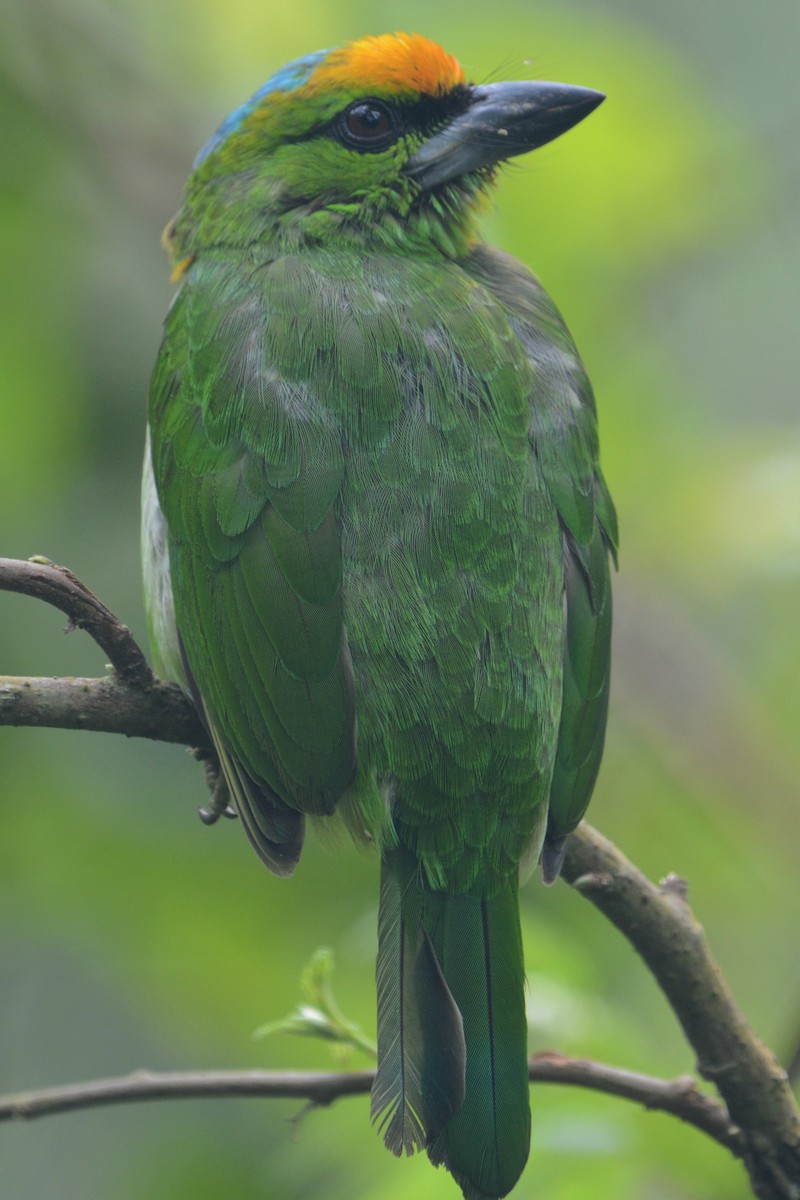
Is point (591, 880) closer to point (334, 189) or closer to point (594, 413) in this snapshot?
point (594, 413)

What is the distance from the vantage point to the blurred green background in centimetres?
323

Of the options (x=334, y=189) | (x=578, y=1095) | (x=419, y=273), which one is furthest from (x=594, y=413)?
(x=578, y=1095)

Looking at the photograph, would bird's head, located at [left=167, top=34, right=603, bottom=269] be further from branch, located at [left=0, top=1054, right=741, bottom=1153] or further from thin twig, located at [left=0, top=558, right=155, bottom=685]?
branch, located at [left=0, top=1054, right=741, bottom=1153]

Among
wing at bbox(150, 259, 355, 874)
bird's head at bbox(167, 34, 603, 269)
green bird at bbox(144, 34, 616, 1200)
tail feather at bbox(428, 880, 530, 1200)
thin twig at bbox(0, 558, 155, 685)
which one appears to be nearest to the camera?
thin twig at bbox(0, 558, 155, 685)

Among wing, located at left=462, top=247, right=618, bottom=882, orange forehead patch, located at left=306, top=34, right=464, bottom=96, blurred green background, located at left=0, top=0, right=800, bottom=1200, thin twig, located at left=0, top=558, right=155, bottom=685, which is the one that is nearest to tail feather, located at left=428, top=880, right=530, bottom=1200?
wing, located at left=462, top=247, right=618, bottom=882

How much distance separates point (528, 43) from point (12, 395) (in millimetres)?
1470

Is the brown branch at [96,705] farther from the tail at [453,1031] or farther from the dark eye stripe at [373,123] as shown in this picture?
the dark eye stripe at [373,123]

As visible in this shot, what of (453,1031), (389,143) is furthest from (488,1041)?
(389,143)

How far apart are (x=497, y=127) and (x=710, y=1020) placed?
5.38 ft

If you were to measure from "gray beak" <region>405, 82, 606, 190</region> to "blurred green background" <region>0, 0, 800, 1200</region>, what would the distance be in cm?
21

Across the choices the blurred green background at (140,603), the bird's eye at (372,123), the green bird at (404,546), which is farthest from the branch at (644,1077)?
the bird's eye at (372,123)

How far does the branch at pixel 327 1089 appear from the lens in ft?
6.67

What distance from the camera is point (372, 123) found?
9.27ft

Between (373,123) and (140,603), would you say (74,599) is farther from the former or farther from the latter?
(140,603)
